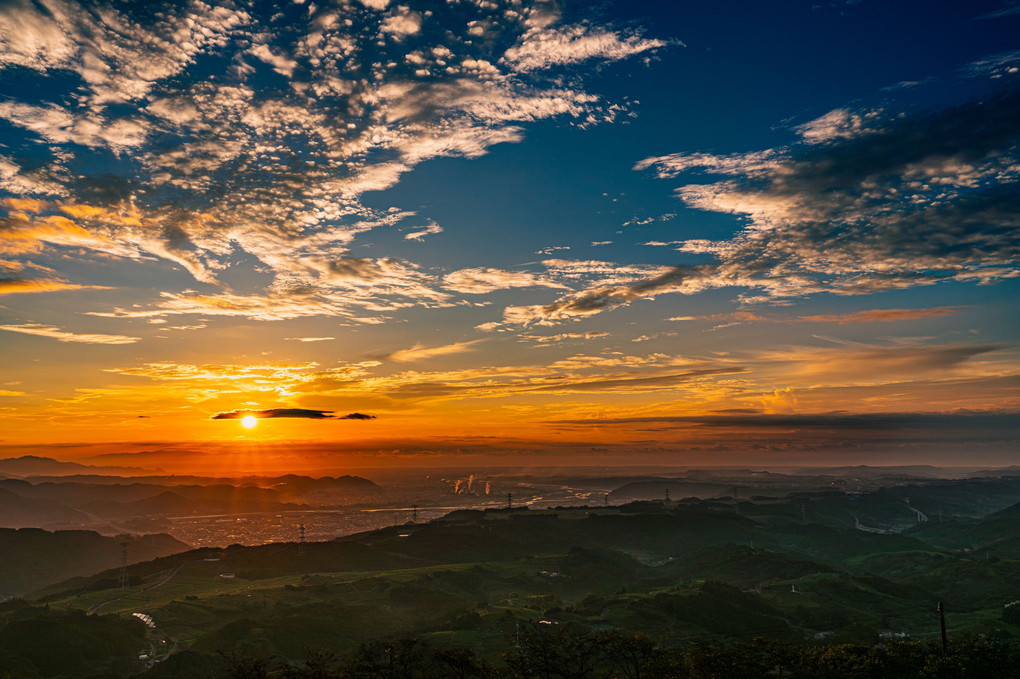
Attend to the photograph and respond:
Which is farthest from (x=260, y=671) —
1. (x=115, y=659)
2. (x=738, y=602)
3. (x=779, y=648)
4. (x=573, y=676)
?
(x=738, y=602)

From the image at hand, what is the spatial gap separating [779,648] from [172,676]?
120m

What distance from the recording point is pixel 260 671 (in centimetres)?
7481

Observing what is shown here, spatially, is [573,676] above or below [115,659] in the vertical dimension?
above

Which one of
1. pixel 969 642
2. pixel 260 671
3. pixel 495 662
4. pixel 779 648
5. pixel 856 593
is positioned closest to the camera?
pixel 260 671

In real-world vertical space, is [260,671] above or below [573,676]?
above

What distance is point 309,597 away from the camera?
198625 mm

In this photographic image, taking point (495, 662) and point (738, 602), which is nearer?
point (495, 662)

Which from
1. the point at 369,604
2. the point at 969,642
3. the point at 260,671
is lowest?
the point at 369,604

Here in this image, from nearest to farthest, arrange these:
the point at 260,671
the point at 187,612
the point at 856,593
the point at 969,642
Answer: the point at 260,671 < the point at 969,642 < the point at 187,612 < the point at 856,593

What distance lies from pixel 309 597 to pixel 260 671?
137 m

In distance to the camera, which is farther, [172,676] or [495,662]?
[495,662]

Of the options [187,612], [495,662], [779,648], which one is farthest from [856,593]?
[187,612]

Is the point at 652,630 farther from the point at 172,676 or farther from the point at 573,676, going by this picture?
the point at 172,676

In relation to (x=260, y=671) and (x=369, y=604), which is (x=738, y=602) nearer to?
(x=369, y=604)
